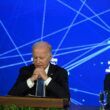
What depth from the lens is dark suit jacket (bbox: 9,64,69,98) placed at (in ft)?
9.67

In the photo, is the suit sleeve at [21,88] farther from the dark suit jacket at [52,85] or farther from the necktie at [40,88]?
the necktie at [40,88]

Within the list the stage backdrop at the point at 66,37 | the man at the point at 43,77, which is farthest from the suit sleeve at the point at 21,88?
the stage backdrop at the point at 66,37

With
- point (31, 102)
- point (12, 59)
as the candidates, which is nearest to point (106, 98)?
point (31, 102)

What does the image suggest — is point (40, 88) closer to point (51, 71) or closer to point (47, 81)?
point (47, 81)

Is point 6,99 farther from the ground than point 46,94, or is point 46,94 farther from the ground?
point 46,94

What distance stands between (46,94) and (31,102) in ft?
4.54

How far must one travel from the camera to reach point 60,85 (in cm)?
312

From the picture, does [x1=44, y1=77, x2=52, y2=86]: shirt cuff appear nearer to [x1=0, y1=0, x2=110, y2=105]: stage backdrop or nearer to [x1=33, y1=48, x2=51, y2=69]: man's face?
[x1=33, y1=48, x2=51, y2=69]: man's face

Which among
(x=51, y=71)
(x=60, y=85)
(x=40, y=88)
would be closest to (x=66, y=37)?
(x=51, y=71)

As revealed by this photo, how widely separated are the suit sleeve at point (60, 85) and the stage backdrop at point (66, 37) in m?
1.04

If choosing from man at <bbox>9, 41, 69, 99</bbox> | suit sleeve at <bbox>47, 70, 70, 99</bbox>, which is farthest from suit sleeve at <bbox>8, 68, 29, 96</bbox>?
suit sleeve at <bbox>47, 70, 70, 99</bbox>

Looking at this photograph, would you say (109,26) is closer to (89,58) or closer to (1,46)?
(89,58)

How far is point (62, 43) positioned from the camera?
13.9 ft

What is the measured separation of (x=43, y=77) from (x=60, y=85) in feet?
0.68
